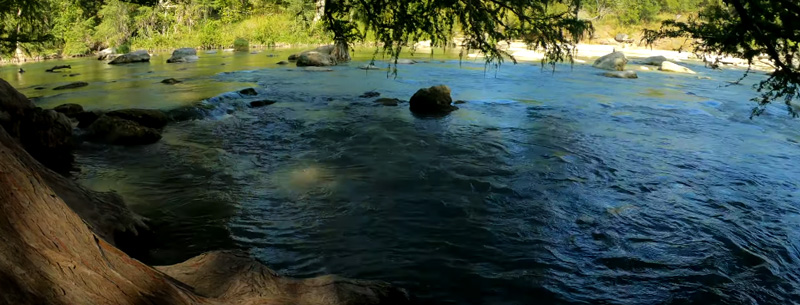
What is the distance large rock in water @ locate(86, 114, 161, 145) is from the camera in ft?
32.1

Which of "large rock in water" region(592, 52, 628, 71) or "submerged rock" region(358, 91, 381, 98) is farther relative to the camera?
"large rock in water" region(592, 52, 628, 71)

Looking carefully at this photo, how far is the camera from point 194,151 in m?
9.38

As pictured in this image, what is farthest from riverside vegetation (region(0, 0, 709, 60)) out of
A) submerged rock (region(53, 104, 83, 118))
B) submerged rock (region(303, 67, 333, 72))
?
submerged rock (region(53, 104, 83, 118))

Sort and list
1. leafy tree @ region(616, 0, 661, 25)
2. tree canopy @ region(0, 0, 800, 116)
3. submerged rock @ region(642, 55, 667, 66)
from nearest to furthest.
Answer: tree canopy @ region(0, 0, 800, 116) → submerged rock @ region(642, 55, 667, 66) → leafy tree @ region(616, 0, 661, 25)

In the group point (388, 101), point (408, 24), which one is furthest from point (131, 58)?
point (408, 24)

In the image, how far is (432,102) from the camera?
46.5 ft

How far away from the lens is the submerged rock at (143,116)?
36.7ft

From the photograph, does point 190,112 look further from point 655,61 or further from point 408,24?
point 655,61

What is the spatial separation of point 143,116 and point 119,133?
1.65m

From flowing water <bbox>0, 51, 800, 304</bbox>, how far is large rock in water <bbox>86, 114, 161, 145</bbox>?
476mm

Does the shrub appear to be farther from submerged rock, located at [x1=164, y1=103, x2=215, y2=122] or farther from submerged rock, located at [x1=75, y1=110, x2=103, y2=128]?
submerged rock, located at [x1=75, y1=110, x2=103, y2=128]

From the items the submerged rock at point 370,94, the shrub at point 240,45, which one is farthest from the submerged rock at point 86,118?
the shrub at point 240,45

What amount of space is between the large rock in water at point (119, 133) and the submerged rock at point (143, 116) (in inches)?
29.7

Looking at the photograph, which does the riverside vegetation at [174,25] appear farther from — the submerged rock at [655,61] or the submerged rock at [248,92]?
the submerged rock at [248,92]
